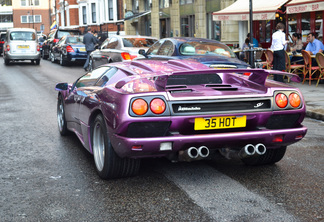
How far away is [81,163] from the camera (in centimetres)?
585

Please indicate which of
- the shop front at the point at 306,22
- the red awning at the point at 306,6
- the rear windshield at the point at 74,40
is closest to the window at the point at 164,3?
the rear windshield at the point at 74,40

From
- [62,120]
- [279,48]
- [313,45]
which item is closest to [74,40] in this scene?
[279,48]

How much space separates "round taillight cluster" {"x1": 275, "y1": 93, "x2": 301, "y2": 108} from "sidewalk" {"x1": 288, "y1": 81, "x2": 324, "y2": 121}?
14.4ft

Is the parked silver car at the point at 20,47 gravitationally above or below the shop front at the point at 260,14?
below

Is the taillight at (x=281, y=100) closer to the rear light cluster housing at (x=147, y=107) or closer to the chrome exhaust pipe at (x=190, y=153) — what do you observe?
the chrome exhaust pipe at (x=190, y=153)

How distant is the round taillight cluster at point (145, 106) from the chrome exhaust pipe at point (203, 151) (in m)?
0.49

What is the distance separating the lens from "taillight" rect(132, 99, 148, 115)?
452 cm

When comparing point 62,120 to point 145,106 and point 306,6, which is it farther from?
point 306,6

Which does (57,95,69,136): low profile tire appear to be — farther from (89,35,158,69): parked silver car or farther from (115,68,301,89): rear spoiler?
(89,35,158,69): parked silver car

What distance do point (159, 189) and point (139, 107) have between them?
81 cm

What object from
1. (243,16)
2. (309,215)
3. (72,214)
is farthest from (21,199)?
(243,16)

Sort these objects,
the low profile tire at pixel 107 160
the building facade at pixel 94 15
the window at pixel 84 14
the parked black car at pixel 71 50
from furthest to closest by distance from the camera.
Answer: the window at pixel 84 14
the building facade at pixel 94 15
the parked black car at pixel 71 50
the low profile tire at pixel 107 160

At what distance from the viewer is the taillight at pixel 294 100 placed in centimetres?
497

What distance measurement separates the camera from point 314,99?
1114 centimetres
